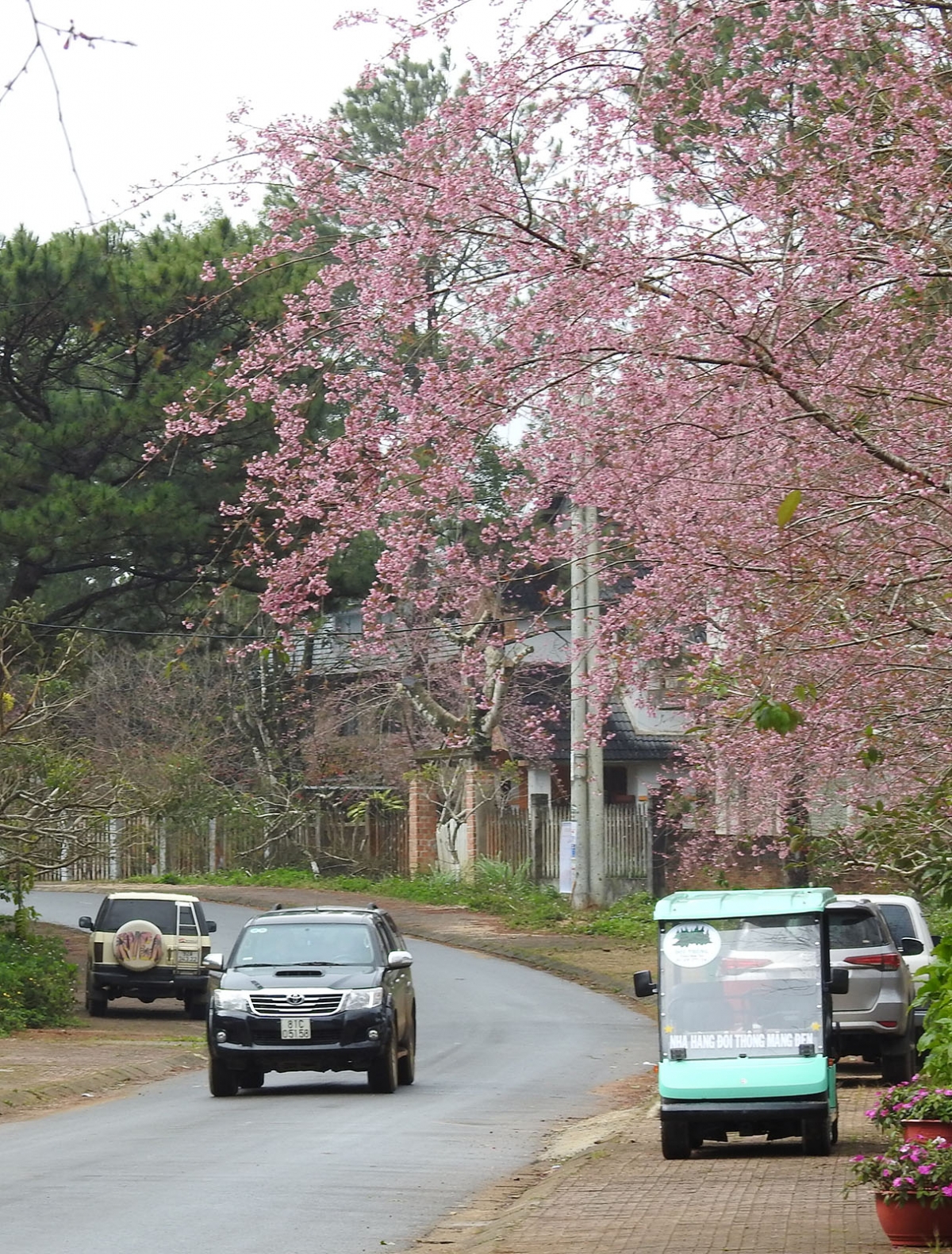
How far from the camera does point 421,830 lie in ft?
169

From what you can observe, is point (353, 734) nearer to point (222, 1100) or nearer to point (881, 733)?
point (222, 1100)

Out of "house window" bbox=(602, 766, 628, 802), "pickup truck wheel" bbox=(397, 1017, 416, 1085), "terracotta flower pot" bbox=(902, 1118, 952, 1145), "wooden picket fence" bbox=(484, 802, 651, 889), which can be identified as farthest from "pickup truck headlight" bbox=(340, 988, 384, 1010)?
"house window" bbox=(602, 766, 628, 802)

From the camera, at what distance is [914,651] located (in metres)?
13.3

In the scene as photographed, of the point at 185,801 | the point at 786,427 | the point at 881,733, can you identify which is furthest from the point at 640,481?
the point at 185,801

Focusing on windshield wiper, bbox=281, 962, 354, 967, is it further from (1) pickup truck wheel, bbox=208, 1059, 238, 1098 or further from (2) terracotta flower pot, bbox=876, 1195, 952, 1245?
(2) terracotta flower pot, bbox=876, 1195, 952, 1245

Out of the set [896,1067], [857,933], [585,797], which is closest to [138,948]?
[585,797]

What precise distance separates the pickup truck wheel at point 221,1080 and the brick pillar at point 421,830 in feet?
107

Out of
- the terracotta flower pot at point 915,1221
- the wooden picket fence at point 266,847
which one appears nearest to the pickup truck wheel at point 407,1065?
the terracotta flower pot at point 915,1221

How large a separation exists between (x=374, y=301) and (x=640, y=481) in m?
2.28

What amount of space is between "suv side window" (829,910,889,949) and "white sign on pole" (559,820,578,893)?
17.8 meters

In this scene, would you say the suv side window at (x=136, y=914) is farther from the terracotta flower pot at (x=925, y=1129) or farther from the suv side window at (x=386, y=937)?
the terracotta flower pot at (x=925, y=1129)

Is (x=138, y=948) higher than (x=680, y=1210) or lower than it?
higher

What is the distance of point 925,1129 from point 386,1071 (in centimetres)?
938

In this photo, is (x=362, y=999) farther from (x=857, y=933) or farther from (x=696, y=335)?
(x=696, y=335)
